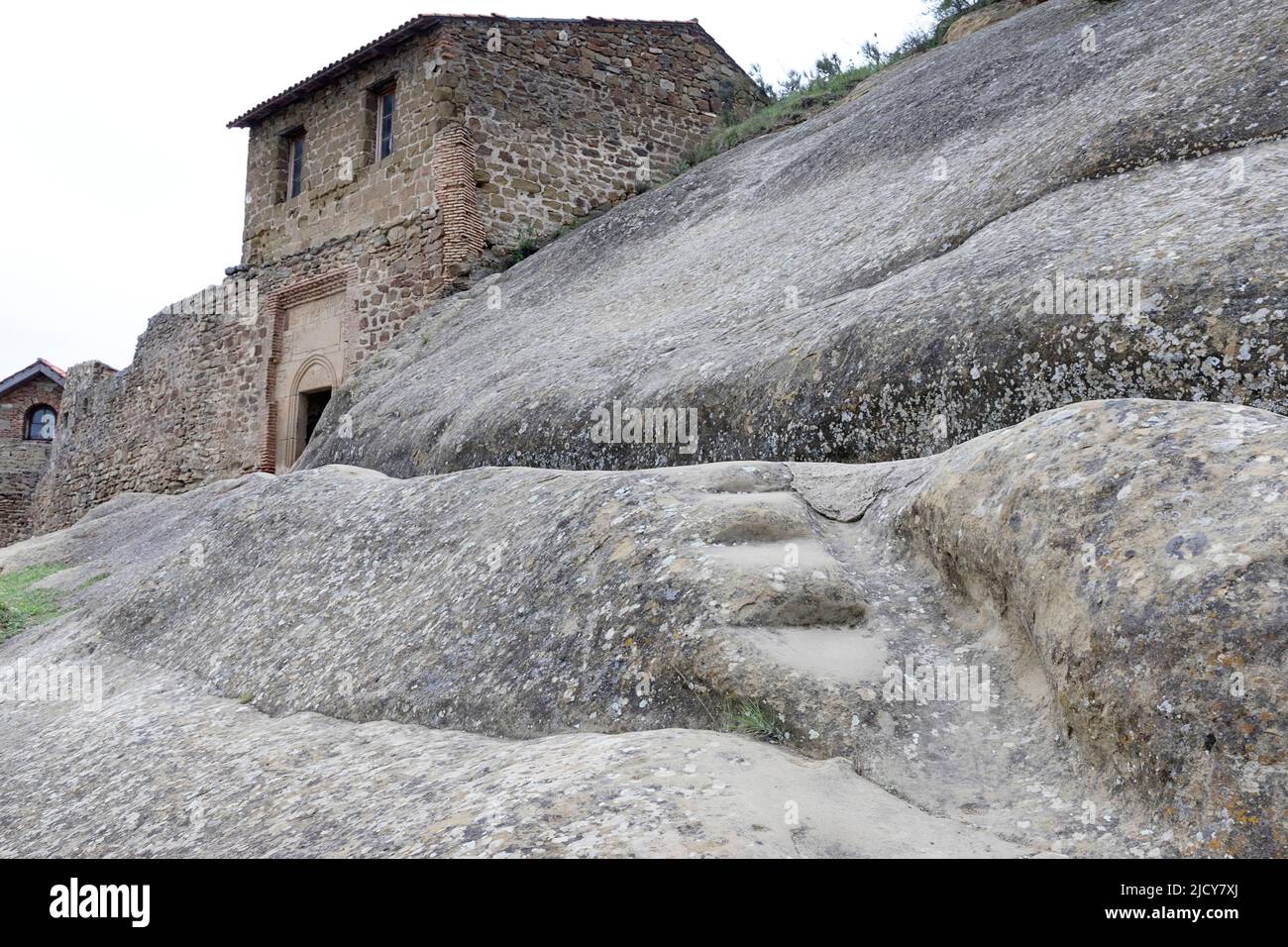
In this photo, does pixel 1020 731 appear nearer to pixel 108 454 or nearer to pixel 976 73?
pixel 976 73

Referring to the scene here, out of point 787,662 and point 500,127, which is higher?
point 500,127

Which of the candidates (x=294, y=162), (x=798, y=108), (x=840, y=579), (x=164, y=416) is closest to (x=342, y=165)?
(x=294, y=162)

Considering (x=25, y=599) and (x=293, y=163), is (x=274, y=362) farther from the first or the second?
(x=25, y=599)

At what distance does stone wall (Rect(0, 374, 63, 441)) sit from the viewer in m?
34.3

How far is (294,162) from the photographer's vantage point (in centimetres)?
1934

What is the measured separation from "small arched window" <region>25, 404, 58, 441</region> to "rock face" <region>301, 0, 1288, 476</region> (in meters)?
28.6

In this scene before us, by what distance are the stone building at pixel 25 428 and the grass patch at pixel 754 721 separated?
3525cm

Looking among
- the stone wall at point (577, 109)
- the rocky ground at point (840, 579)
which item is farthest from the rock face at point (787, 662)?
the stone wall at point (577, 109)

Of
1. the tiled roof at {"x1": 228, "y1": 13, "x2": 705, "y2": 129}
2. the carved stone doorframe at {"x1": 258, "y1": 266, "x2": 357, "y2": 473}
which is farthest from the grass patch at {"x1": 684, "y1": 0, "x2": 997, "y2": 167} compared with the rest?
the carved stone doorframe at {"x1": 258, "y1": 266, "x2": 357, "y2": 473}

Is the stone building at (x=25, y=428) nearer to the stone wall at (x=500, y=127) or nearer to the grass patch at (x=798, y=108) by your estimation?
the stone wall at (x=500, y=127)

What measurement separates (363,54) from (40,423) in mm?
24544

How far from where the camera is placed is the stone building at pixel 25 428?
32.8 m

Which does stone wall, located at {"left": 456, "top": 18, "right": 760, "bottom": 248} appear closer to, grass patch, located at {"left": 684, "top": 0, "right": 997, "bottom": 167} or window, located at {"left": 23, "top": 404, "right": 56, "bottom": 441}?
grass patch, located at {"left": 684, "top": 0, "right": 997, "bottom": 167}
